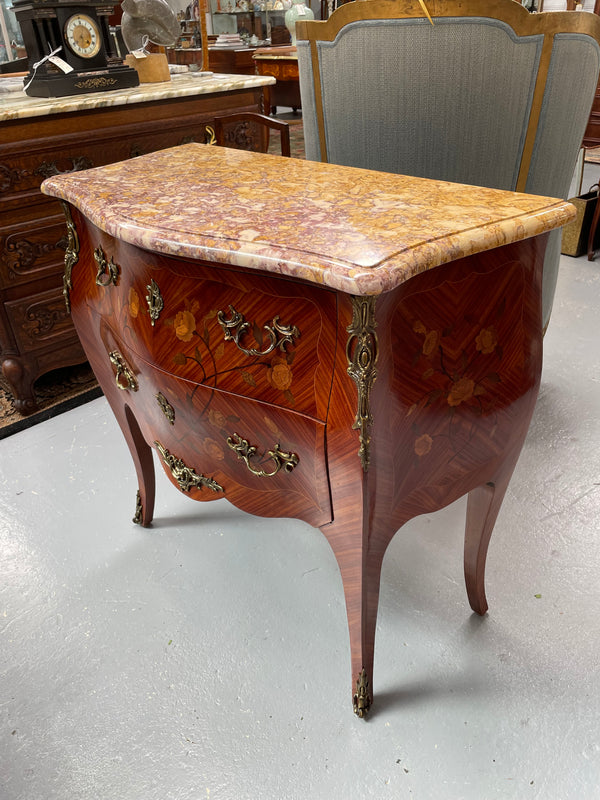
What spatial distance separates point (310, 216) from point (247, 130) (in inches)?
79.3

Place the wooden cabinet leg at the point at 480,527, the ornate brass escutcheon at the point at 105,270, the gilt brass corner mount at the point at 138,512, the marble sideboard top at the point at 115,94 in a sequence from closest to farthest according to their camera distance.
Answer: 1. the ornate brass escutcheon at the point at 105,270
2. the wooden cabinet leg at the point at 480,527
3. the gilt brass corner mount at the point at 138,512
4. the marble sideboard top at the point at 115,94

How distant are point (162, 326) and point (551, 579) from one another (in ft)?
3.72

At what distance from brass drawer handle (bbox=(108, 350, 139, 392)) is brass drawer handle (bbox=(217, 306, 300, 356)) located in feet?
1.19

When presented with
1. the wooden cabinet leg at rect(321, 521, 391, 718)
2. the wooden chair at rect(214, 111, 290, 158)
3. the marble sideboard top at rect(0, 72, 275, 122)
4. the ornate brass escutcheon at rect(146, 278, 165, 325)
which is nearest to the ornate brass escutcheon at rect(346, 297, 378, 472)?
the wooden cabinet leg at rect(321, 521, 391, 718)

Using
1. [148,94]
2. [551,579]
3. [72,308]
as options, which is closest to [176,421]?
[72,308]

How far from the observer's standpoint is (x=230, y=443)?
1135 millimetres

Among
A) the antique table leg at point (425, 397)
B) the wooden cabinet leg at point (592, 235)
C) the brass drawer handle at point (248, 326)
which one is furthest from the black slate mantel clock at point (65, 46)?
the wooden cabinet leg at point (592, 235)

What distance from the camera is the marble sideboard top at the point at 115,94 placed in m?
2.09

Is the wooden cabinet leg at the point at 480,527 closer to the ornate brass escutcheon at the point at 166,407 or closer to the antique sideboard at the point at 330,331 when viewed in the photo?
the antique sideboard at the point at 330,331

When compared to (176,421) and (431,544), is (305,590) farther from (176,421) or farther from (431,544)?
(176,421)

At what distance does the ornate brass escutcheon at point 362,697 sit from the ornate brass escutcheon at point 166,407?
2.04ft

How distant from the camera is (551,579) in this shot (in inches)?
61.8

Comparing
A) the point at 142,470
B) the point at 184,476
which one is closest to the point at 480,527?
the point at 184,476

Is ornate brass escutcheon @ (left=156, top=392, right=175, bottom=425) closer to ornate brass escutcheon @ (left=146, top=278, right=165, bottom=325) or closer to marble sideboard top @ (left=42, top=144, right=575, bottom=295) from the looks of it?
ornate brass escutcheon @ (left=146, top=278, right=165, bottom=325)
